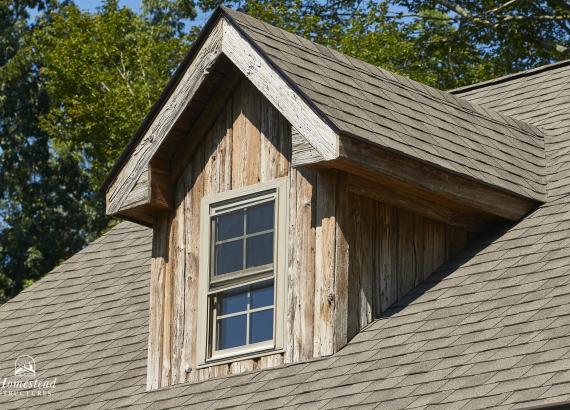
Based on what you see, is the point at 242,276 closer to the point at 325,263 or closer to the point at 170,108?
the point at 325,263

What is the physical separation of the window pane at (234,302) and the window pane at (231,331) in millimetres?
55

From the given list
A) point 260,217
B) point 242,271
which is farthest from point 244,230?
point 242,271

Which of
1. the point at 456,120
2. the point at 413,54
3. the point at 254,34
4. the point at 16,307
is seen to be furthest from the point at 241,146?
the point at 413,54

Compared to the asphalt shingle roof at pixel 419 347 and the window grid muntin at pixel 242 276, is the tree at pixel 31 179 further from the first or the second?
the window grid muntin at pixel 242 276

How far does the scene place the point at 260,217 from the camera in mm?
9500

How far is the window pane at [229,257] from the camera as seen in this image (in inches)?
374

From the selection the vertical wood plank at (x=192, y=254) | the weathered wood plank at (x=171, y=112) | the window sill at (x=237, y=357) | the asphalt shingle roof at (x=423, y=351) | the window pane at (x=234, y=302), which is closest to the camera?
the asphalt shingle roof at (x=423, y=351)

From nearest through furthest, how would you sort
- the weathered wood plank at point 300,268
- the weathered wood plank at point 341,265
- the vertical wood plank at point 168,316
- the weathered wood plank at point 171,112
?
the weathered wood plank at point 341,265, the weathered wood plank at point 300,268, the vertical wood plank at point 168,316, the weathered wood plank at point 171,112

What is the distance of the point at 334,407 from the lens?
7.96 m

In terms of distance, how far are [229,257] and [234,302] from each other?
0.32 m

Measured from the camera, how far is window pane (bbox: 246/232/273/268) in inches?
368

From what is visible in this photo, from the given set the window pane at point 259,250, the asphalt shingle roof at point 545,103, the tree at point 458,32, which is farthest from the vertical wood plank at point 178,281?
the tree at point 458,32

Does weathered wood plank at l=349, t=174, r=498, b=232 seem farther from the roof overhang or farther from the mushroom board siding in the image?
the roof overhang

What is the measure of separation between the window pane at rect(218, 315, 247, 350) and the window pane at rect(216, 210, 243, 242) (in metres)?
0.58
